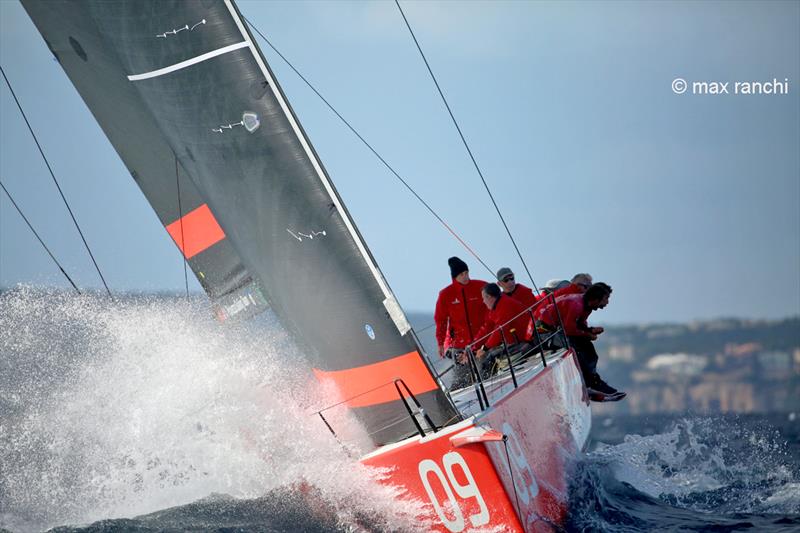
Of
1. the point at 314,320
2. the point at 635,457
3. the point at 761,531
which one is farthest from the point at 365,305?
the point at 635,457

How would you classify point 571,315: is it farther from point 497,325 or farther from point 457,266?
point 457,266

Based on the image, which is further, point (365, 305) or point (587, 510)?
point (587, 510)

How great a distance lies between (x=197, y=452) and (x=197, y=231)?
1669mm

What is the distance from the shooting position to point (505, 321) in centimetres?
579

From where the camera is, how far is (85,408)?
5.67 metres

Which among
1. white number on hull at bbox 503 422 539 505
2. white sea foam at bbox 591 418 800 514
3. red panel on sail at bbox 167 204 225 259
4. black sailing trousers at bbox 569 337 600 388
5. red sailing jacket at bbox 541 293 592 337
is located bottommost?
white sea foam at bbox 591 418 800 514

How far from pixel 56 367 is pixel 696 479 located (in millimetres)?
4458

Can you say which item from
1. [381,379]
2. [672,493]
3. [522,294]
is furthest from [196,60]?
[672,493]

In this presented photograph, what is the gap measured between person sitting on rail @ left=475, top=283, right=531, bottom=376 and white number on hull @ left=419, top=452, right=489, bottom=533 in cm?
147

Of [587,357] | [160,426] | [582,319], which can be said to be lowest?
[587,357]

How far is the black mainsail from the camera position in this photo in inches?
180

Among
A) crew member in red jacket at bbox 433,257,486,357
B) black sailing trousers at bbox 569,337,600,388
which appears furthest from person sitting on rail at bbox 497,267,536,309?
black sailing trousers at bbox 569,337,600,388

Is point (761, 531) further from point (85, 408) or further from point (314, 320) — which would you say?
point (85, 408)

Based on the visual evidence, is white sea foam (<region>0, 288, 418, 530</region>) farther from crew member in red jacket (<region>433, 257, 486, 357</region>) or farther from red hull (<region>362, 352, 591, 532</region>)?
crew member in red jacket (<region>433, 257, 486, 357</region>)
